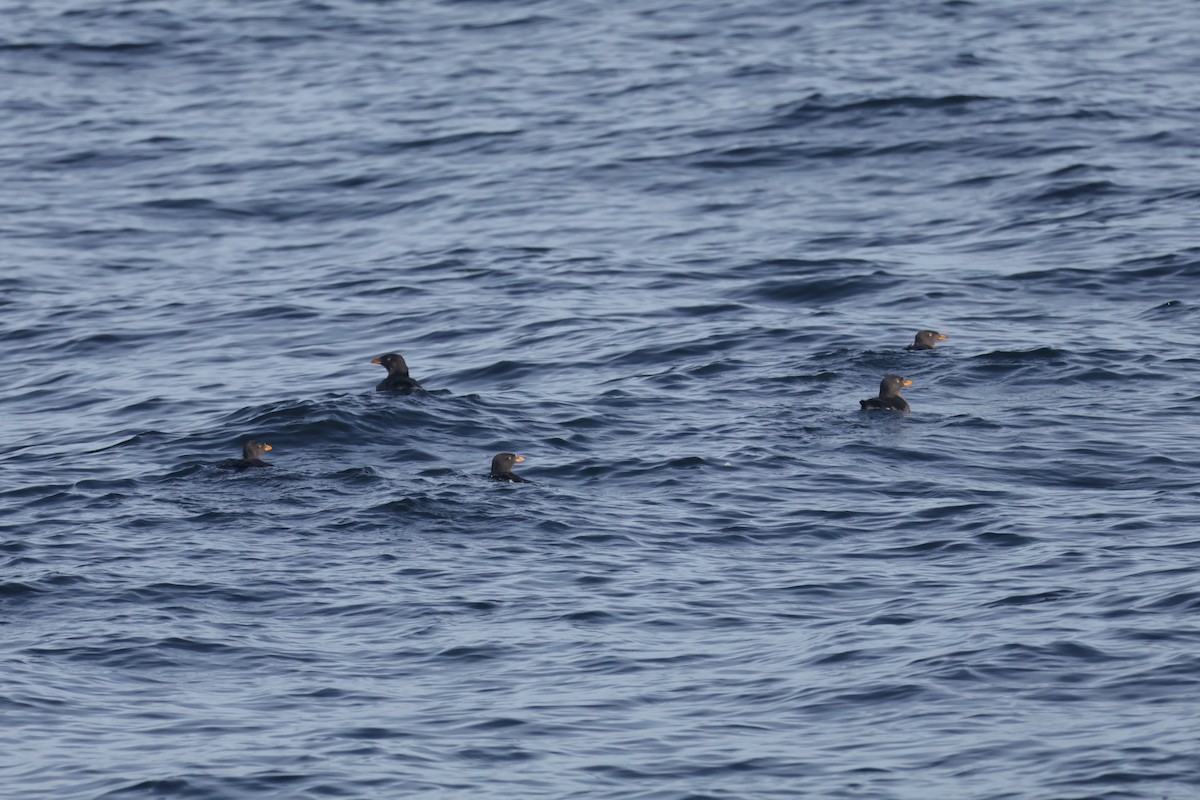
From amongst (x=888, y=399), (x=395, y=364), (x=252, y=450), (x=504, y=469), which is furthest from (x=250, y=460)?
(x=888, y=399)

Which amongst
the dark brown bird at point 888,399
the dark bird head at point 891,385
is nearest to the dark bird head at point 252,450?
the dark brown bird at point 888,399

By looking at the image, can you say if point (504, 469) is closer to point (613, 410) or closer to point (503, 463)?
point (503, 463)

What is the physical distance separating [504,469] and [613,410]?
289cm

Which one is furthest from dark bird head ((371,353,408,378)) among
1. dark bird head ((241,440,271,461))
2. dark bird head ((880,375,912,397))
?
dark bird head ((880,375,912,397))

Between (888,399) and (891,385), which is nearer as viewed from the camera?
(888,399)

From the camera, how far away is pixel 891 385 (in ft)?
66.0

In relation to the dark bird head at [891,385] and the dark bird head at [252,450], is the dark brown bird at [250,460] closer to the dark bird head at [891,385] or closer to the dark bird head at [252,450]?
the dark bird head at [252,450]

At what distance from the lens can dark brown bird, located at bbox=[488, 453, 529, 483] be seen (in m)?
18.1

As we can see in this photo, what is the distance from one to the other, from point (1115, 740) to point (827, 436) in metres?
7.62

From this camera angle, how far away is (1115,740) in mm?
12250

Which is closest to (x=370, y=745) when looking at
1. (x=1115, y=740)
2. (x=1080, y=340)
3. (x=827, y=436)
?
(x=1115, y=740)

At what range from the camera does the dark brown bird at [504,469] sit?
1809 centimetres

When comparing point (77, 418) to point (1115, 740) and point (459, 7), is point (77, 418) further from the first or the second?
point (459, 7)

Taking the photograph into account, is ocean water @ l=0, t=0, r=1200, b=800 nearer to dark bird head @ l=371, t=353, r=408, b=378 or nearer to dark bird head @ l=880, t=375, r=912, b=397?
dark bird head @ l=880, t=375, r=912, b=397
